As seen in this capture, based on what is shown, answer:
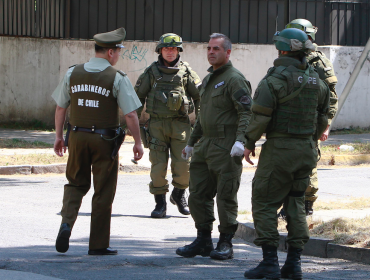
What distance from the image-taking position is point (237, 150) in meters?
4.69

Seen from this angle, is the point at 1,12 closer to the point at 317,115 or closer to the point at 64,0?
the point at 64,0

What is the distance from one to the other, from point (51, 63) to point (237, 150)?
12.4m

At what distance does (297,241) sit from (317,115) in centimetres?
100

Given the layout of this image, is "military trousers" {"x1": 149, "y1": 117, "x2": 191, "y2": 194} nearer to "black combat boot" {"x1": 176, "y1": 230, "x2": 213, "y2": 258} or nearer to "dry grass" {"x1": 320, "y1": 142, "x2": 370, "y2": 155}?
"black combat boot" {"x1": 176, "y1": 230, "x2": 213, "y2": 258}

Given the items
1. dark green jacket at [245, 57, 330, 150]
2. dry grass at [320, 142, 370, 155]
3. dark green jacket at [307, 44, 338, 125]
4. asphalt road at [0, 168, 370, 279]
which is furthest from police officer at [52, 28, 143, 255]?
dry grass at [320, 142, 370, 155]

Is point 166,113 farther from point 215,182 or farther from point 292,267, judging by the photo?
point 292,267

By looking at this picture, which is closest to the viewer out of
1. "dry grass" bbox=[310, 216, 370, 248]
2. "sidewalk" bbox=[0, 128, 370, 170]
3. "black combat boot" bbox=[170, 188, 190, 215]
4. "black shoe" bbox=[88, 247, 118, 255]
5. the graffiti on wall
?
"black shoe" bbox=[88, 247, 118, 255]

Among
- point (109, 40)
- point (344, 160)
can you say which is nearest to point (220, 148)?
point (109, 40)

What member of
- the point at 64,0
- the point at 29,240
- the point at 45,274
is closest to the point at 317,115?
the point at 45,274

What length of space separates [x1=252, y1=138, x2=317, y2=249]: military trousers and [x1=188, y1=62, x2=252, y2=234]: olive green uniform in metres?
0.50

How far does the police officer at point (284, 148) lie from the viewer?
430 centimetres

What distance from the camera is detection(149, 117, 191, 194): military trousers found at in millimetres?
7004

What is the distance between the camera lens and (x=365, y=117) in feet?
56.4

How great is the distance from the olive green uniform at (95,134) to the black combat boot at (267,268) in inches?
51.9
